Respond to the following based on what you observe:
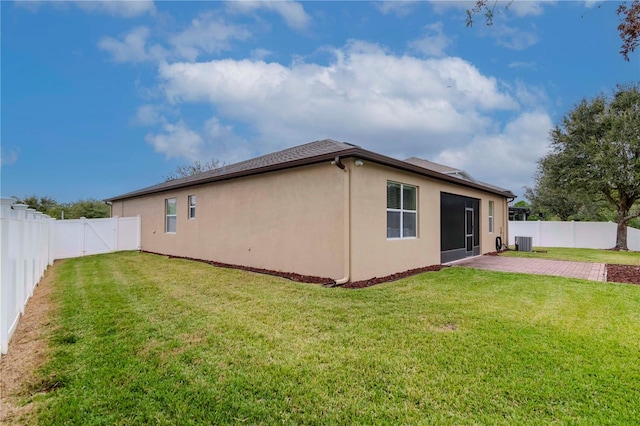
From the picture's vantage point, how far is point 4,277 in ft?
12.2

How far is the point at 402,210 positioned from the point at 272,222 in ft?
12.1

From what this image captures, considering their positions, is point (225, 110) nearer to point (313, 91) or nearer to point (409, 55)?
point (313, 91)

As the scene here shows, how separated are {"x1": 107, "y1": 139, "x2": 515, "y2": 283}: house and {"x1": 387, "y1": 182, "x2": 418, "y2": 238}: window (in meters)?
0.03

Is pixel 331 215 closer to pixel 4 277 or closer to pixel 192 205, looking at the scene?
pixel 4 277

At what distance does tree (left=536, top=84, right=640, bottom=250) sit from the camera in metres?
15.8

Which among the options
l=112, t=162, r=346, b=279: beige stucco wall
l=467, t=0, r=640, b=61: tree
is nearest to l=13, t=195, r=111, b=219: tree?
l=112, t=162, r=346, b=279: beige stucco wall

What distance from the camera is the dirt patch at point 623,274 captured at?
8.01 m

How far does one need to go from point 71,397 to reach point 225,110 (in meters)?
16.7

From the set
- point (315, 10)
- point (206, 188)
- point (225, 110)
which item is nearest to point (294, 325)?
point (206, 188)

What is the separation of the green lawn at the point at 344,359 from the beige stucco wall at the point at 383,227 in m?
1.45

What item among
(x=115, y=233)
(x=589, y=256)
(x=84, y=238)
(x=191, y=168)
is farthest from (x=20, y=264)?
(x=191, y=168)

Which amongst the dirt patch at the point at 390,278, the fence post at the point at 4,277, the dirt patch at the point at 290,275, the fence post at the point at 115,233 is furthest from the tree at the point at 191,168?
the fence post at the point at 4,277

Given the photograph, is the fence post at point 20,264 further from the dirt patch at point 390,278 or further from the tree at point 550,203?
the tree at point 550,203

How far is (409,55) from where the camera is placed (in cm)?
1203
